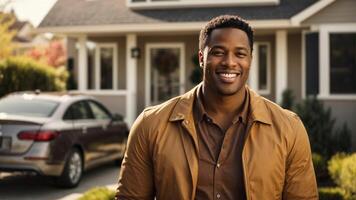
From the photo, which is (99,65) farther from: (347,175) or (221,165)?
(221,165)

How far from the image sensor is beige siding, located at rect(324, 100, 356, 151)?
13352mm

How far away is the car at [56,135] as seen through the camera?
8.25m

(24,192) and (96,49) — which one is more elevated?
(96,49)

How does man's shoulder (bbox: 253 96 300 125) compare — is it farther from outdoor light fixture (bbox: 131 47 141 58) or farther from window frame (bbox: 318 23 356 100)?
outdoor light fixture (bbox: 131 47 141 58)

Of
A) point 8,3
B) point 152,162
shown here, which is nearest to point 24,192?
point 152,162

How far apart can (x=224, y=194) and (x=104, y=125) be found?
26.4 ft

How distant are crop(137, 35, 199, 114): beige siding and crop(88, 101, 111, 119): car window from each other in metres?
6.77

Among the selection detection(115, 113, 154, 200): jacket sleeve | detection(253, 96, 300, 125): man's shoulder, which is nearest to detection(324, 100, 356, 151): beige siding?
detection(253, 96, 300, 125): man's shoulder

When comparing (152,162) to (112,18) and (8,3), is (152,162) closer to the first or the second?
(112,18)

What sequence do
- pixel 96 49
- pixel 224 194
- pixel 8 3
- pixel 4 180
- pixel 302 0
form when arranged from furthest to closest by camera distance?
→ pixel 8 3
pixel 96 49
pixel 302 0
pixel 4 180
pixel 224 194

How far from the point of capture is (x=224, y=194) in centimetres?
246

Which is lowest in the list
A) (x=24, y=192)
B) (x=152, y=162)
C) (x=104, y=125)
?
(x=24, y=192)

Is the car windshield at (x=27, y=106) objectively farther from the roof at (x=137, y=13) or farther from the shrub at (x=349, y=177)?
the roof at (x=137, y=13)

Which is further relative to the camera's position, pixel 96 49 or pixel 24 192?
pixel 96 49
